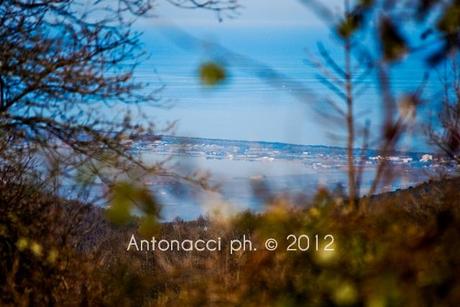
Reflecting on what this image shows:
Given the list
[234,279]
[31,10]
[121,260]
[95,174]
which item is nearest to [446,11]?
[234,279]

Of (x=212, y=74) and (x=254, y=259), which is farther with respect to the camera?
(x=254, y=259)

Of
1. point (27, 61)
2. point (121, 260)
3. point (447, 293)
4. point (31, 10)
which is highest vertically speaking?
point (31, 10)

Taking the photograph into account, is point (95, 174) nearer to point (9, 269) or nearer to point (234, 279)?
point (9, 269)

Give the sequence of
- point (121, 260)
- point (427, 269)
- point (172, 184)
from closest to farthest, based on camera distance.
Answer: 1. point (427, 269)
2. point (172, 184)
3. point (121, 260)

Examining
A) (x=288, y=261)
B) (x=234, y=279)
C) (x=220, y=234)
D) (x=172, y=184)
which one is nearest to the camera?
(x=288, y=261)

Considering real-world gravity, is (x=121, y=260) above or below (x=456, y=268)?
above

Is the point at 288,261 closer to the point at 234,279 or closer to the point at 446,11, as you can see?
the point at 234,279

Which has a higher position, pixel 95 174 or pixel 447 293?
pixel 95 174

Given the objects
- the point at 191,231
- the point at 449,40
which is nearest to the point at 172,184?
the point at 191,231

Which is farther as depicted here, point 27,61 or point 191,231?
point 191,231
